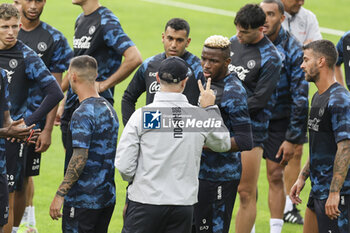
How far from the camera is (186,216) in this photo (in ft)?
21.4

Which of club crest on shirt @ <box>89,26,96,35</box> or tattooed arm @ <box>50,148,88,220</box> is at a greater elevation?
club crest on shirt @ <box>89,26,96,35</box>

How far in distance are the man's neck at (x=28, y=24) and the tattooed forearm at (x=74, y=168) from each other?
2.77 m

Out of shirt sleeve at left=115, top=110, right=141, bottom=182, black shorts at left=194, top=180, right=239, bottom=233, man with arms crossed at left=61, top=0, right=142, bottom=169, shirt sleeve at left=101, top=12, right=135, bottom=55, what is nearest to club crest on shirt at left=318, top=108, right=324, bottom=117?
black shorts at left=194, top=180, right=239, bottom=233

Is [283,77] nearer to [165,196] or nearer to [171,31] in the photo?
[171,31]

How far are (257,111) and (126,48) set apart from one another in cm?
174

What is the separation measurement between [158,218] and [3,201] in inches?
75.6

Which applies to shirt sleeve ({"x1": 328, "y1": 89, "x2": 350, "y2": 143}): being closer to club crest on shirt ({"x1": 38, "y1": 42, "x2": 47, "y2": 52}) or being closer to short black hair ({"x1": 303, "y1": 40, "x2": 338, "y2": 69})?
short black hair ({"x1": 303, "y1": 40, "x2": 338, "y2": 69})

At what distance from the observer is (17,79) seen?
8.37m

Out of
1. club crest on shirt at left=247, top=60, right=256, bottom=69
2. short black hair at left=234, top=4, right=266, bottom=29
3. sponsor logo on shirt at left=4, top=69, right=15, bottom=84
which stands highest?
short black hair at left=234, top=4, right=266, bottom=29

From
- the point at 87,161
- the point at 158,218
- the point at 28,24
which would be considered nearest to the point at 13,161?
the point at 87,161

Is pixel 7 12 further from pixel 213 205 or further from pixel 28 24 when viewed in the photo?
pixel 213 205

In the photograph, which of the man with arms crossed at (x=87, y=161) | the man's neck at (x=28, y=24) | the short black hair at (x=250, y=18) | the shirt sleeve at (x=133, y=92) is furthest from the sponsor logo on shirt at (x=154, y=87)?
the man's neck at (x=28, y=24)

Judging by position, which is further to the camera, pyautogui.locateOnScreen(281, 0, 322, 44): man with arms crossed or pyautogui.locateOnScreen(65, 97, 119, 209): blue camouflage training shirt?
pyautogui.locateOnScreen(281, 0, 322, 44): man with arms crossed

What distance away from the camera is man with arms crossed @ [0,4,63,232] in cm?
816
